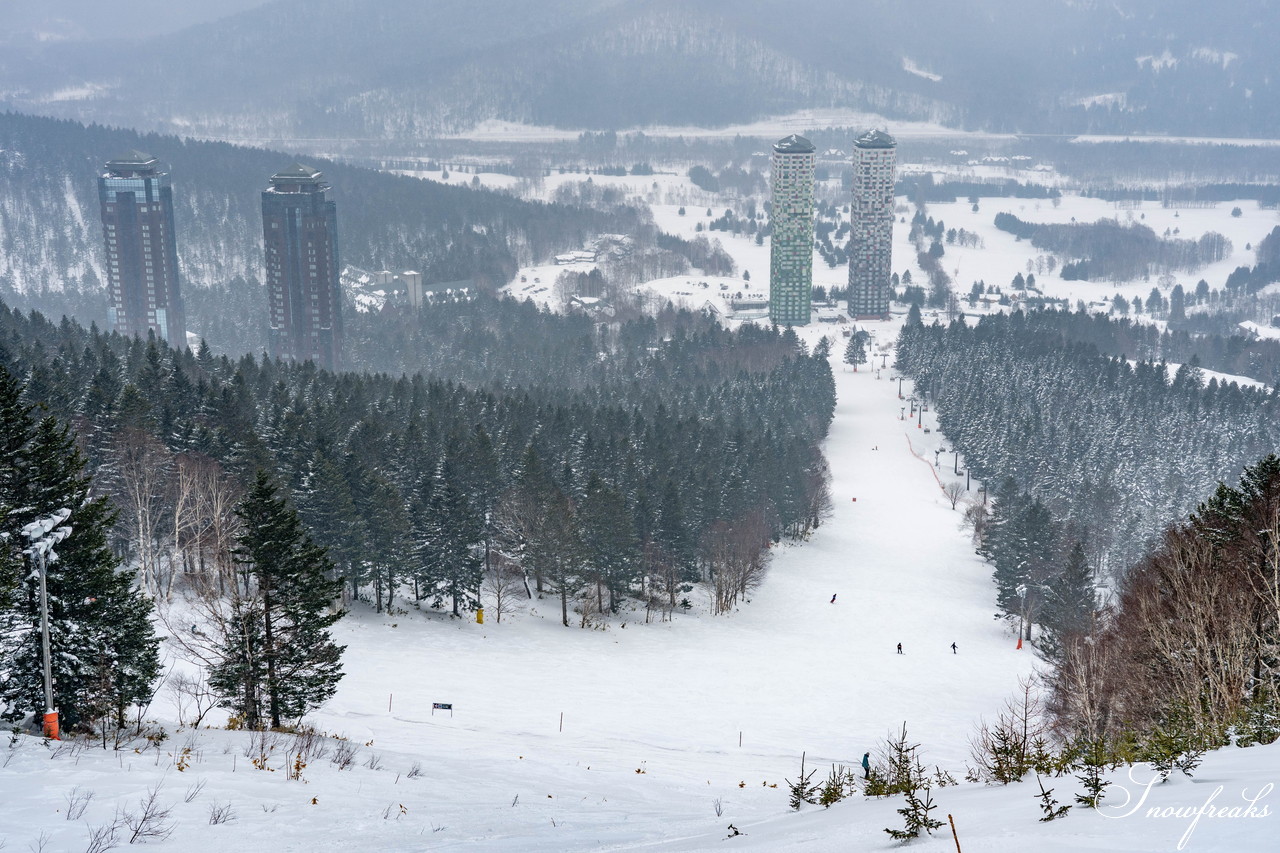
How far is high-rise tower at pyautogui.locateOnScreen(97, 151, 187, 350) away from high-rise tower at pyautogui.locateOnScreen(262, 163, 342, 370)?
22308mm

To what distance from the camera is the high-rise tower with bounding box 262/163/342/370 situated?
580ft

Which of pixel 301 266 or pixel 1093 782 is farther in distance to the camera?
pixel 301 266

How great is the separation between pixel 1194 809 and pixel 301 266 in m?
182

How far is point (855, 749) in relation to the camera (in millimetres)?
40062

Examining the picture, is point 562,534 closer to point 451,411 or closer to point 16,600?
point 451,411

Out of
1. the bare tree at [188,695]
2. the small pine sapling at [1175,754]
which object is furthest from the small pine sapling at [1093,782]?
the bare tree at [188,695]

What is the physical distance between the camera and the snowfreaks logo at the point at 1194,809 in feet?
36.1

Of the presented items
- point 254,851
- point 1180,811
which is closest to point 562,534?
point 254,851

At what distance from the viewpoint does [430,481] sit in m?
58.2

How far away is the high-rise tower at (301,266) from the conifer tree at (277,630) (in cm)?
15373

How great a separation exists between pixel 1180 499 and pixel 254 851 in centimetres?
11653

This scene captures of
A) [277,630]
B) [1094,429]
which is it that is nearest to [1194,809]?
[277,630]

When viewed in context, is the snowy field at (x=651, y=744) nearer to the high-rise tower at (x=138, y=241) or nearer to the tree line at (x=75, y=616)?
the tree line at (x=75, y=616)

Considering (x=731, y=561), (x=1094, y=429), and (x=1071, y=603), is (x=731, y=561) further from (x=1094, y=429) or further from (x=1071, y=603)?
(x=1094, y=429)
